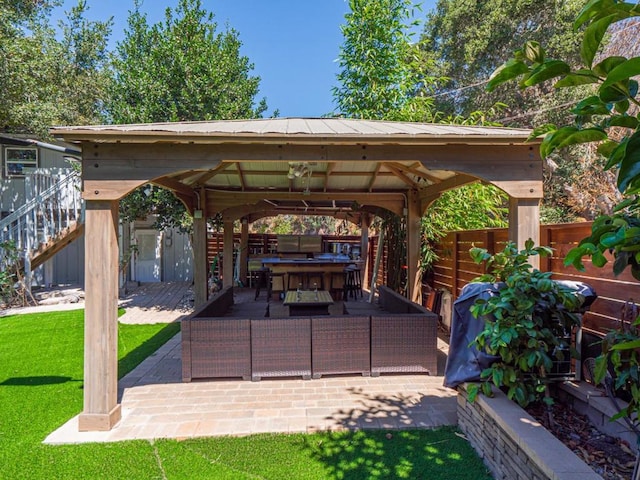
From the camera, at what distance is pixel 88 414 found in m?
3.22

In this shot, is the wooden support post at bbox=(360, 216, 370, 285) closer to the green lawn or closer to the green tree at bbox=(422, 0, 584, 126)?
the green tree at bbox=(422, 0, 584, 126)

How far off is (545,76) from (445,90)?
48.1 feet

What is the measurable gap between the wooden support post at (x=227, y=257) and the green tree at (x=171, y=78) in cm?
114

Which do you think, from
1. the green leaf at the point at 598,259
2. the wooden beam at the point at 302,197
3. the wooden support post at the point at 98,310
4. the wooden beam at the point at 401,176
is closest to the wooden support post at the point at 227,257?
the wooden beam at the point at 302,197

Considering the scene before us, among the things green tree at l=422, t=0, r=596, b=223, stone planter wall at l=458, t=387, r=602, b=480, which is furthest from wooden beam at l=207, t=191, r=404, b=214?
green tree at l=422, t=0, r=596, b=223

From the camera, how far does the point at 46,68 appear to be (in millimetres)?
9312

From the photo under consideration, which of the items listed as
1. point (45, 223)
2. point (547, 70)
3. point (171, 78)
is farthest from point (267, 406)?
point (45, 223)

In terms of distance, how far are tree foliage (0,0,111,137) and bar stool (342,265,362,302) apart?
887cm

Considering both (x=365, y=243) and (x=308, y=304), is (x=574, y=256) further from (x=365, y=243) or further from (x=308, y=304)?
(x=365, y=243)

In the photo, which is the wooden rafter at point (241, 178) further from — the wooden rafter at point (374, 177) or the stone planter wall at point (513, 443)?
the stone planter wall at point (513, 443)

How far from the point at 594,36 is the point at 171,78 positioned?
339 inches

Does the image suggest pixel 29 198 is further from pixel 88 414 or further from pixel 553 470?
pixel 553 470

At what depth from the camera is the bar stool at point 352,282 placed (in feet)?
30.8

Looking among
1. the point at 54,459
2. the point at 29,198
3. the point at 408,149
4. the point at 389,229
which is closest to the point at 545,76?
the point at 408,149
